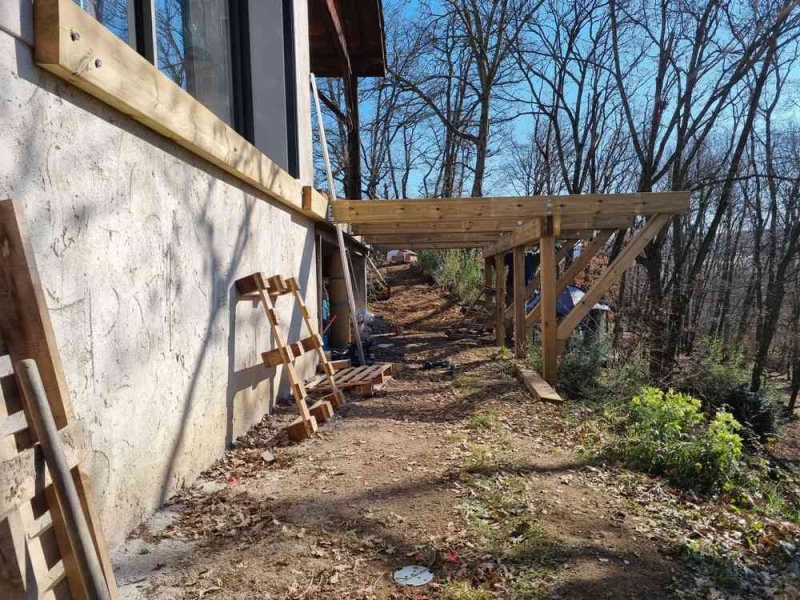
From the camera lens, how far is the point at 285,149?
18.5ft

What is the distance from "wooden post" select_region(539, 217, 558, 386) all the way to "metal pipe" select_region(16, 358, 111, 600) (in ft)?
18.7

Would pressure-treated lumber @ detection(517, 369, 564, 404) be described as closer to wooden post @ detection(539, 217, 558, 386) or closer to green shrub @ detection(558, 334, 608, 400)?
wooden post @ detection(539, 217, 558, 386)

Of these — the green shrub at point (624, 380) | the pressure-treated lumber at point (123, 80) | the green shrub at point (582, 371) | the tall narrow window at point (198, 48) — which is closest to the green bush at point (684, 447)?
the green shrub at point (624, 380)

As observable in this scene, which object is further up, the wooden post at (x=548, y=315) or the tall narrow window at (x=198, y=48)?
the tall narrow window at (x=198, y=48)

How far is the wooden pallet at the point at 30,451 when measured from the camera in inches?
58.8

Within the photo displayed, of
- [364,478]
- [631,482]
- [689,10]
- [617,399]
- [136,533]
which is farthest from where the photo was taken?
[689,10]

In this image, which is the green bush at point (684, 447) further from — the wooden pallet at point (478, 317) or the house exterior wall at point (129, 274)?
the wooden pallet at point (478, 317)

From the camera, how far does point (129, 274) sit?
2.53 meters

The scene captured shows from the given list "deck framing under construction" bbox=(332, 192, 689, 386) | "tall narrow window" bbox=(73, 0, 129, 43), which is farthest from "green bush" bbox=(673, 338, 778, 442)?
"tall narrow window" bbox=(73, 0, 129, 43)

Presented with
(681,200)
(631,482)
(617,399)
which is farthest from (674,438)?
(681,200)

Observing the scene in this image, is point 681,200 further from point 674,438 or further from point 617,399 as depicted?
point 674,438

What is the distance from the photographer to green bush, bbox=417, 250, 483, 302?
52.1 feet

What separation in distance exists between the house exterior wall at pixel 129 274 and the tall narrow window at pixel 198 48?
3.10ft

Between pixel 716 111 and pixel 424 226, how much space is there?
973 cm
